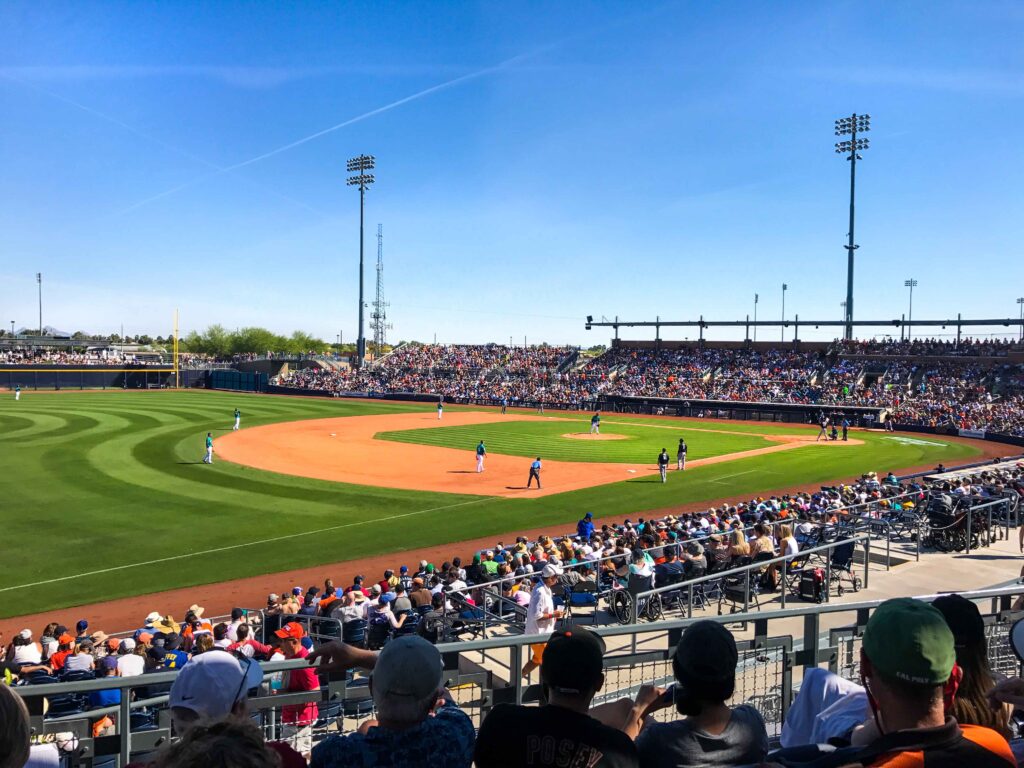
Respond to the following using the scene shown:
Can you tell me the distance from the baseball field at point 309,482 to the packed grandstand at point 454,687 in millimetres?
4780

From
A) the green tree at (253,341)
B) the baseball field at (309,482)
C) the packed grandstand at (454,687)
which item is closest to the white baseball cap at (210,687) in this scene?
the packed grandstand at (454,687)

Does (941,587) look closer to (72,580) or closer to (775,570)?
(775,570)

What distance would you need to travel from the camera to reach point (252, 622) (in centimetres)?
1256

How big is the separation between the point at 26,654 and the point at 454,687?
24.7 ft

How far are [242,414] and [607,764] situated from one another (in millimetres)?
53635

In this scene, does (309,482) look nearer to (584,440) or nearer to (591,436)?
(584,440)

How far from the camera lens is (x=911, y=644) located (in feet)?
7.73

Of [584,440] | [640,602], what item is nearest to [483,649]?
[640,602]

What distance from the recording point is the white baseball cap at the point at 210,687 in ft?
9.10

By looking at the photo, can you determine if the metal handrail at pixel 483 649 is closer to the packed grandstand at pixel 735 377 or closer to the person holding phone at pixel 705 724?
the person holding phone at pixel 705 724

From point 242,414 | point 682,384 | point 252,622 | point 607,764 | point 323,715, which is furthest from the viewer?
point 682,384

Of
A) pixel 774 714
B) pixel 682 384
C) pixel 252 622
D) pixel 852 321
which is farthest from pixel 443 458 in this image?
pixel 852 321

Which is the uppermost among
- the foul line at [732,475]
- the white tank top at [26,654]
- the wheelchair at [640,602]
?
the wheelchair at [640,602]

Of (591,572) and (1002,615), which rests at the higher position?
(1002,615)
